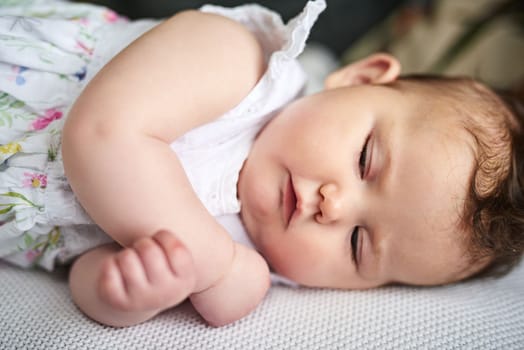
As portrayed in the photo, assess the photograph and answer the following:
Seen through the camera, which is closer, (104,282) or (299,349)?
(104,282)

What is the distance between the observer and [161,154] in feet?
2.62

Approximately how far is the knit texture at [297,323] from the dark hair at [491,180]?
0.12m

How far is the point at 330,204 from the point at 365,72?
436mm

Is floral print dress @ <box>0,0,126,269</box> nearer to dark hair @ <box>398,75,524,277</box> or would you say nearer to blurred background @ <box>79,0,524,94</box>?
dark hair @ <box>398,75,524,277</box>

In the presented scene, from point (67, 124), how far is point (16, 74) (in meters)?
0.24

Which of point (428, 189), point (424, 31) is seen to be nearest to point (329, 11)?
point (424, 31)

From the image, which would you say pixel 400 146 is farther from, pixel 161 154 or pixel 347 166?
pixel 161 154

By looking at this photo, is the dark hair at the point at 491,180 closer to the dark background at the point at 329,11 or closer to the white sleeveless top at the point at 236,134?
the white sleeveless top at the point at 236,134

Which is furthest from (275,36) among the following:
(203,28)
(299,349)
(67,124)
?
(299,349)

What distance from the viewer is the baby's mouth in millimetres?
957

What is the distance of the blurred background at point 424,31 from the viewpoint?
5.97 feet

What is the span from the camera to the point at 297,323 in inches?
35.8

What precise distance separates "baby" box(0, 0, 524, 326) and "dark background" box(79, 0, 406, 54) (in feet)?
2.38

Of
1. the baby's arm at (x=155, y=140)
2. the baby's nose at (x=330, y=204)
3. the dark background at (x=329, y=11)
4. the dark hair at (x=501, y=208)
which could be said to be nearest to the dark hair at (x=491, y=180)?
the dark hair at (x=501, y=208)
